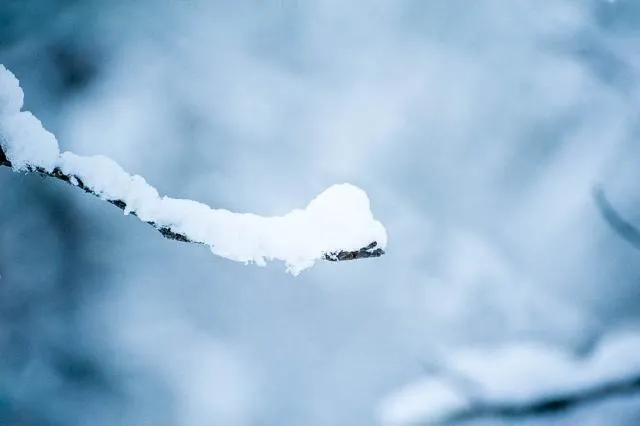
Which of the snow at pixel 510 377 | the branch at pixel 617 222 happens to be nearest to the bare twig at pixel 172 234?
the snow at pixel 510 377

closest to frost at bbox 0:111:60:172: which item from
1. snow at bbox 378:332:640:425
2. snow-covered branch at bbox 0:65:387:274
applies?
snow-covered branch at bbox 0:65:387:274

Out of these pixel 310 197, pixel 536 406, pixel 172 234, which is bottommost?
pixel 536 406

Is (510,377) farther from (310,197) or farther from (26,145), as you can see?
(26,145)

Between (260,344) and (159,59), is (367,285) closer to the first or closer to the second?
(260,344)

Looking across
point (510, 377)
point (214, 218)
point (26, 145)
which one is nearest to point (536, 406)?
point (510, 377)

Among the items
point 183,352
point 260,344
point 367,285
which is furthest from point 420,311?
point 183,352

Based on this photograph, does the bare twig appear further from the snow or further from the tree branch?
the tree branch

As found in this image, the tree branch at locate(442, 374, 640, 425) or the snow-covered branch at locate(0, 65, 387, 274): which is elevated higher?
the snow-covered branch at locate(0, 65, 387, 274)
